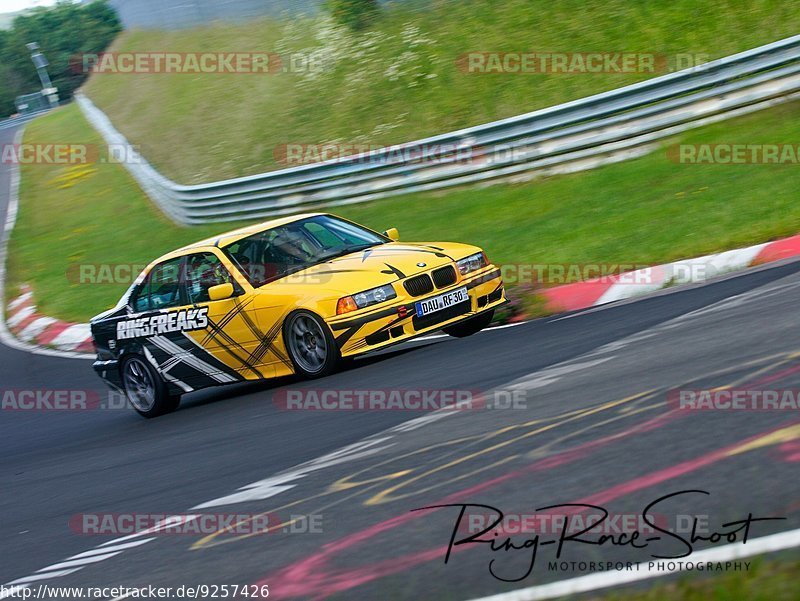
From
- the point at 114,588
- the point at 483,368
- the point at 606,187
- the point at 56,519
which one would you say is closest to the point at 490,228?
the point at 606,187

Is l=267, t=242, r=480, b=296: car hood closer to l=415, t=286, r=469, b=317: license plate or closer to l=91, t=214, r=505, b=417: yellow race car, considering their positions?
l=91, t=214, r=505, b=417: yellow race car

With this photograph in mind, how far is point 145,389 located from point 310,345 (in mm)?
2096

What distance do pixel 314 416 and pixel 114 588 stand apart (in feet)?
10.8

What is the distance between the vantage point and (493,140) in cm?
1574

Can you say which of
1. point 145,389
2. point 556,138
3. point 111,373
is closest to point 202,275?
point 145,389

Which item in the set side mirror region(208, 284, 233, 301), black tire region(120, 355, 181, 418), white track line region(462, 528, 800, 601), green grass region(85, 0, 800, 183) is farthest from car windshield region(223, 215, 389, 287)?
green grass region(85, 0, 800, 183)

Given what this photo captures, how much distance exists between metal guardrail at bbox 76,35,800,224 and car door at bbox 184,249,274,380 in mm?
6514

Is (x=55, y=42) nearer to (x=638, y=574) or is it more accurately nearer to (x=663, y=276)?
(x=663, y=276)

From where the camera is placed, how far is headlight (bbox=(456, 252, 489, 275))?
9.65 m

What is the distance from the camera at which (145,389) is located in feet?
34.8

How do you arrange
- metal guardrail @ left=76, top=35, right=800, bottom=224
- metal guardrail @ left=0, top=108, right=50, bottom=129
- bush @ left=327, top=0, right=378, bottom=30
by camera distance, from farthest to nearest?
metal guardrail @ left=0, top=108, right=50, bottom=129 < bush @ left=327, top=0, right=378, bottom=30 < metal guardrail @ left=76, top=35, right=800, bottom=224

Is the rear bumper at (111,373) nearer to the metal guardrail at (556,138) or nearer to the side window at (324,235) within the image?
the side window at (324,235)

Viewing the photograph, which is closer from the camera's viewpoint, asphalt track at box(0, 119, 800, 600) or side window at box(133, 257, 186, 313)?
asphalt track at box(0, 119, 800, 600)

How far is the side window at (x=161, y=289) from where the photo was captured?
34.0 ft
